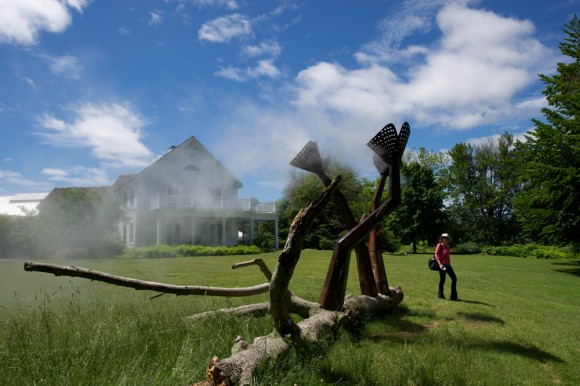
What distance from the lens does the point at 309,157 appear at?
7.32 meters

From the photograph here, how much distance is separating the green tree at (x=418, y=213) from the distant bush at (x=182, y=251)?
17062 mm

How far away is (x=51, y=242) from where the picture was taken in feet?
43.8

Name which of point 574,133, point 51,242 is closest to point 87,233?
point 51,242

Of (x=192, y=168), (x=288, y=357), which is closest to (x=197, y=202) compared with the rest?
(x=192, y=168)

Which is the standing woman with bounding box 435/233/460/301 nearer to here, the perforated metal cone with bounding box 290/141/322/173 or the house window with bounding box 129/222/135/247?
the perforated metal cone with bounding box 290/141/322/173

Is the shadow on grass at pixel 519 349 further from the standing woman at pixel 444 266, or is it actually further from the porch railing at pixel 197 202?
the porch railing at pixel 197 202

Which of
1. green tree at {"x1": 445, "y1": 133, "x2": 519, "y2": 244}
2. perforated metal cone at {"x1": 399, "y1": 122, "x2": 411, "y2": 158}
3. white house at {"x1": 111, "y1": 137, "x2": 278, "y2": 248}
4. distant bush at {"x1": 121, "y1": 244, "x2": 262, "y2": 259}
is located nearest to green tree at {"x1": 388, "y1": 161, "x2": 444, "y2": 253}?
green tree at {"x1": 445, "y1": 133, "x2": 519, "y2": 244}

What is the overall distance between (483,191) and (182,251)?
141 ft

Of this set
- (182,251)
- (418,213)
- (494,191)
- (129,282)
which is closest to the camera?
(129,282)

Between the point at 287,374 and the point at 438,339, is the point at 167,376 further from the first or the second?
the point at 438,339

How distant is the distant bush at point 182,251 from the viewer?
1899cm

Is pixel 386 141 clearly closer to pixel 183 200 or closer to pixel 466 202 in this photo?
pixel 183 200

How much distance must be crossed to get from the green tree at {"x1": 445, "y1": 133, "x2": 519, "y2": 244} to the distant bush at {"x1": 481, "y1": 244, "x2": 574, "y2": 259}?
10.9m

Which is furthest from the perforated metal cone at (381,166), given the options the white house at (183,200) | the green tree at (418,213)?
the green tree at (418,213)
